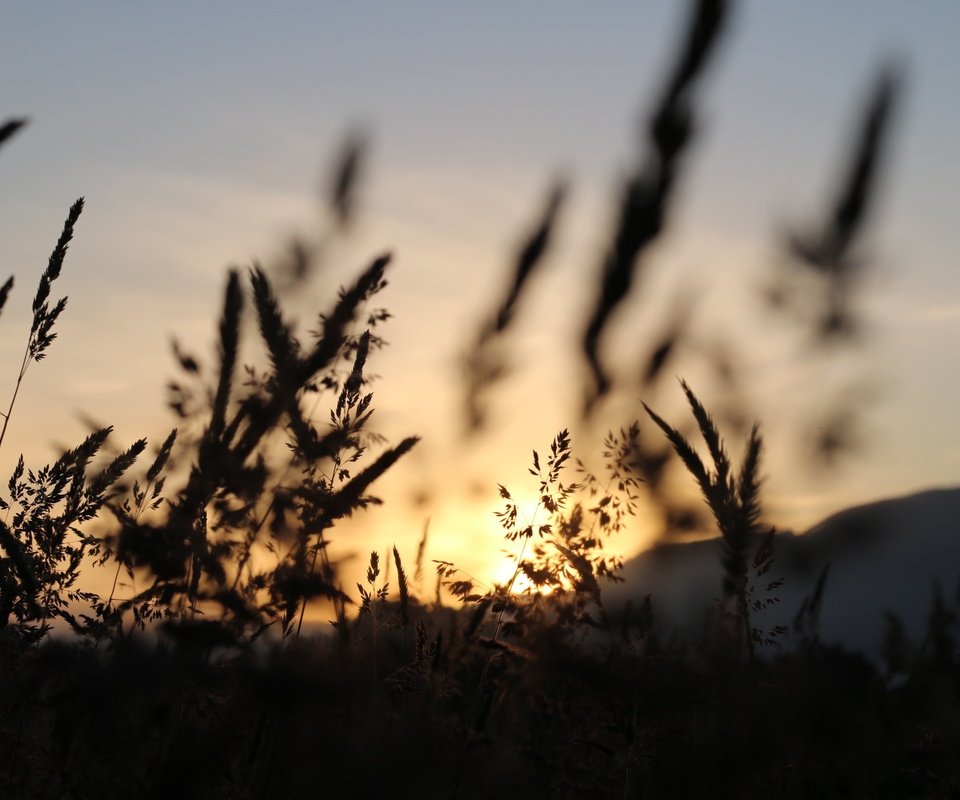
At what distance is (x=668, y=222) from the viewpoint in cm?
206

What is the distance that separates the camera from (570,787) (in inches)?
109

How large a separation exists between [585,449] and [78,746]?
1493mm

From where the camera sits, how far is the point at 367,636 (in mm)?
2906

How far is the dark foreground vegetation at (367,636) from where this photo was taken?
6.28 feet

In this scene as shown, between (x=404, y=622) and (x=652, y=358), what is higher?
(x=652, y=358)

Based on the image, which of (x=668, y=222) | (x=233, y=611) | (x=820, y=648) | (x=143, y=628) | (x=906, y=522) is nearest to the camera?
(x=668, y=222)

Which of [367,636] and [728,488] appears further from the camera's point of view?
[367,636]

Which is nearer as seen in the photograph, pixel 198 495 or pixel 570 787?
pixel 198 495

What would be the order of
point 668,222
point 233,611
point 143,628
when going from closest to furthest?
1. point 668,222
2. point 233,611
3. point 143,628

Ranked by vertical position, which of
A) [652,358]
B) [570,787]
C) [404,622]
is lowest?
[570,787]

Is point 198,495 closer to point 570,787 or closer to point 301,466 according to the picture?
point 301,466

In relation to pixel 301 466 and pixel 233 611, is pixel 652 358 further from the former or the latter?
pixel 233 611

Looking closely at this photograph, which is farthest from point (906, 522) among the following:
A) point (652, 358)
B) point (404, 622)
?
point (404, 622)

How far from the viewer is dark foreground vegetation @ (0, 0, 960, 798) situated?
192 cm
